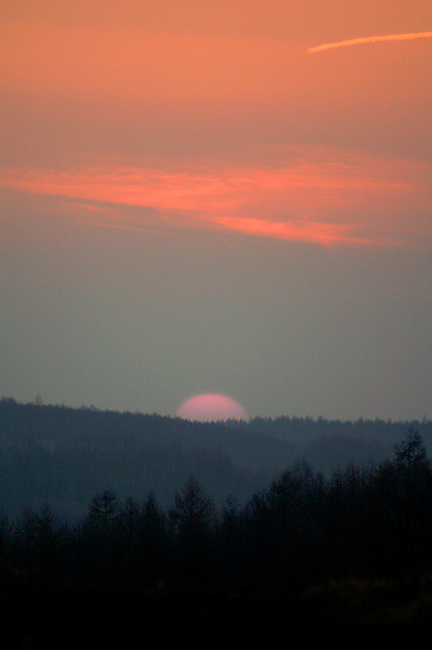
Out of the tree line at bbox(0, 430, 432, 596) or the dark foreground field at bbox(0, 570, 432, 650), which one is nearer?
the dark foreground field at bbox(0, 570, 432, 650)

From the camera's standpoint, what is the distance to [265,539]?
68188 millimetres

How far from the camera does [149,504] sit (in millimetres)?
83375

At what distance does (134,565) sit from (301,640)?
148 ft

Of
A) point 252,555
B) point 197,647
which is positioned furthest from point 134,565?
point 197,647

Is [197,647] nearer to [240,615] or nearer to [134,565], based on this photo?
[240,615]

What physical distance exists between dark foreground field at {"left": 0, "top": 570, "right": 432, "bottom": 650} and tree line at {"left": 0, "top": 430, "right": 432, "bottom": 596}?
20.7 metres

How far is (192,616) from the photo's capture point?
2245 cm

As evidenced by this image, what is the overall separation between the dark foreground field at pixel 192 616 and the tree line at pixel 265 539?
2068cm

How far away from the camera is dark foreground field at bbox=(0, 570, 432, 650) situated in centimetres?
2019

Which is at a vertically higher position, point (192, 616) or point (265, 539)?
point (265, 539)

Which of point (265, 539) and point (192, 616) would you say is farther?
point (265, 539)

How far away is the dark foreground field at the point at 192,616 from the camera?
20188mm

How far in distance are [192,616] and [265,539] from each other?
4706 centimetres

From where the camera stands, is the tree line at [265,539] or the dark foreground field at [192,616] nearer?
the dark foreground field at [192,616]
